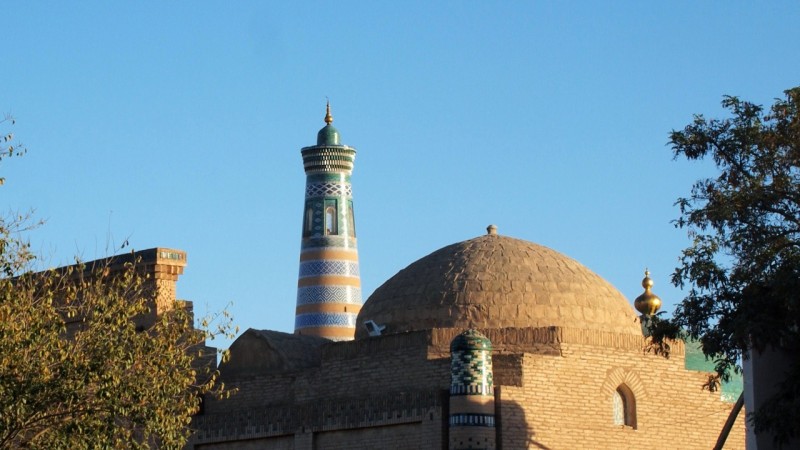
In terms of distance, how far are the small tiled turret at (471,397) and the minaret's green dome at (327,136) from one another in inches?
875

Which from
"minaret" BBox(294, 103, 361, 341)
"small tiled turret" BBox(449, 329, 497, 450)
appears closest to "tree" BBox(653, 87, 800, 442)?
"small tiled turret" BBox(449, 329, 497, 450)

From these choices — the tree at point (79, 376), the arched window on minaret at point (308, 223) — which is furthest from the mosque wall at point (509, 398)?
the arched window on minaret at point (308, 223)

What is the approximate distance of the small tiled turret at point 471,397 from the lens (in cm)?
2012

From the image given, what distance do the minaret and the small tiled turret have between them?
18.9 metres

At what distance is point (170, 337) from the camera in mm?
16406

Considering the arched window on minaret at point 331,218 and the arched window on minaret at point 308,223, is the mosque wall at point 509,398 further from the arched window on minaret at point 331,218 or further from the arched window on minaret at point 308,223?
the arched window on minaret at point 308,223

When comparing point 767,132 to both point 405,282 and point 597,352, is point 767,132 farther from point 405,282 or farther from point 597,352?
point 405,282

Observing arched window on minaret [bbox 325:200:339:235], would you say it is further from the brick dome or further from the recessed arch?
the recessed arch

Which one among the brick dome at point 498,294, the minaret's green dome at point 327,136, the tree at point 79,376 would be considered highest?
the minaret's green dome at point 327,136

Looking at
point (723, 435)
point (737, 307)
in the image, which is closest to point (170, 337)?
point (737, 307)

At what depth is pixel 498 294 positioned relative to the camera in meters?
22.5

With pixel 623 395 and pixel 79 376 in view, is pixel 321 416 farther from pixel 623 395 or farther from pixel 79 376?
pixel 79 376

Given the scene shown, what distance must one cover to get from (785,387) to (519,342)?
6075mm

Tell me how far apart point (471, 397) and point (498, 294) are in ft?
8.63
